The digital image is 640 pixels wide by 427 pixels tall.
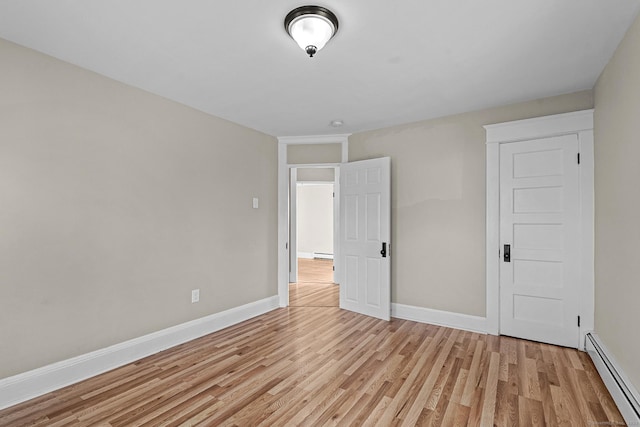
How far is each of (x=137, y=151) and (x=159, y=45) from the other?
1119 mm

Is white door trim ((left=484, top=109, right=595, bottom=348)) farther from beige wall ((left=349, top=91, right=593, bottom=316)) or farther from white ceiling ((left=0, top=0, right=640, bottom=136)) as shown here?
white ceiling ((left=0, top=0, right=640, bottom=136))

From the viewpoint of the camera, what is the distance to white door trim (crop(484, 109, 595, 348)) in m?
3.08

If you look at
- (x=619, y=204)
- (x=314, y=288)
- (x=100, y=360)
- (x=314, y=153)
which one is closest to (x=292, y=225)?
(x=314, y=288)

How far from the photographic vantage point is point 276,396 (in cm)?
238

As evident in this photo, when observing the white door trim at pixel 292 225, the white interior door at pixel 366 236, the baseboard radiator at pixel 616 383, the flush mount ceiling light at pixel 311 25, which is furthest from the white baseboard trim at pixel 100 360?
the baseboard radiator at pixel 616 383

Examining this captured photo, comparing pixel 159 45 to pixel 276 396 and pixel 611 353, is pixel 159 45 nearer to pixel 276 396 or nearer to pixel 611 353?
pixel 276 396

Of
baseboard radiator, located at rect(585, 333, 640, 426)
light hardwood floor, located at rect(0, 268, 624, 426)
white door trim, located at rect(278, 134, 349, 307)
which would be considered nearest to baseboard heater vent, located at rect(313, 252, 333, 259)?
white door trim, located at rect(278, 134, 349, 307)

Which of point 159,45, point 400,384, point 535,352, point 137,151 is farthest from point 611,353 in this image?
point 137,151

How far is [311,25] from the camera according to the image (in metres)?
1.97

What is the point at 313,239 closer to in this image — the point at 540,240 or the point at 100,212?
the point at 540,240

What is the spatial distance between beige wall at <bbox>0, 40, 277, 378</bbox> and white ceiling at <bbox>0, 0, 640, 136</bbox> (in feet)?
0.98

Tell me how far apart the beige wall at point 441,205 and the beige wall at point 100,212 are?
2.12 meters

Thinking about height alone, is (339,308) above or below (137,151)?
below

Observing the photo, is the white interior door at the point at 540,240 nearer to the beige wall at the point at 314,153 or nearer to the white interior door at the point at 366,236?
the white interior door at the point at 366,236
